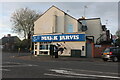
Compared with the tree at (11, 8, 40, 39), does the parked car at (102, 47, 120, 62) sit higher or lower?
lower

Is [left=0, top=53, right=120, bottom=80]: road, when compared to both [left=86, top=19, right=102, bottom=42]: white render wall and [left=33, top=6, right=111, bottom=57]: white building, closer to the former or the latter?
[left=33, top=6, right=111, bottom=57]: white building

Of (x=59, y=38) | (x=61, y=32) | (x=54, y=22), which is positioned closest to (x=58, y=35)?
(x=59, y=38)

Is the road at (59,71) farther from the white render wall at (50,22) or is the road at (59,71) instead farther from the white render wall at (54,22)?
the white render wall at (50,22)

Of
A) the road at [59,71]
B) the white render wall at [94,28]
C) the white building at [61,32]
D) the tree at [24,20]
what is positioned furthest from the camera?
the tree at [24,20]

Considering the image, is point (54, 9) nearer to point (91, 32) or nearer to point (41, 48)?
point (41, 48)

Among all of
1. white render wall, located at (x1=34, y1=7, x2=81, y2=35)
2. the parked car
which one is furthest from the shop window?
the parked car

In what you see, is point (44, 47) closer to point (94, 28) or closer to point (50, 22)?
point (50, 22)

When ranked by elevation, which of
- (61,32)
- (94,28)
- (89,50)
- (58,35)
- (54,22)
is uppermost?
(54,22)

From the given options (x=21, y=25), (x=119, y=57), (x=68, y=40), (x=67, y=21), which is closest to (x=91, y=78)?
(x=119, y=57)

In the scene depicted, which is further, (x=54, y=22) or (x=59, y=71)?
(x=54, y=22)

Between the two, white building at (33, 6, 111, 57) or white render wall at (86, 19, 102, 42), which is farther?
white render wall at (86, 19, 102, 42)

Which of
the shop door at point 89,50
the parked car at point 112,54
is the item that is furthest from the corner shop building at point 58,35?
the parked car at point 112,54

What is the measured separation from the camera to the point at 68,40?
91.6 ft

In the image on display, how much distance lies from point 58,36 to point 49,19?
581cm
